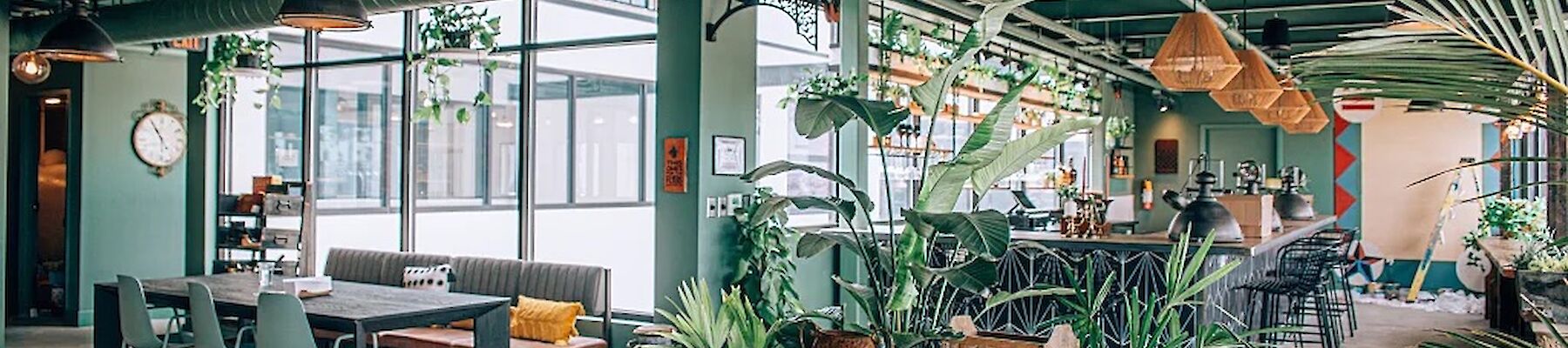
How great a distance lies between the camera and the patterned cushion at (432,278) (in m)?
7.98

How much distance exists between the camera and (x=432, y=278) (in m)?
7.99

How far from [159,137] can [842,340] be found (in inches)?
328

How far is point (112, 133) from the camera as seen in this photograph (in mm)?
10203

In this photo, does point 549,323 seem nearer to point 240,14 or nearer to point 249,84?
point 240,14

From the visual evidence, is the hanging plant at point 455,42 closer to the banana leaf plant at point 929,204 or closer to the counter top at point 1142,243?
the counter top at point 1142,243

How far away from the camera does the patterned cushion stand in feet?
26.2

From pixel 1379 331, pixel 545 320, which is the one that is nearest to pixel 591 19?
pixel 545 320

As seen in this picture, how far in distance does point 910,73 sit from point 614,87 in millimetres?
1932

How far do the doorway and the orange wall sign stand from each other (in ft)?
19.6

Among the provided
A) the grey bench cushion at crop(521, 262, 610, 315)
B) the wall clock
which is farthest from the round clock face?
the grey bench cushion at crop(521, 262, 610, 315)

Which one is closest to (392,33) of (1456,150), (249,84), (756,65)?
(249,84)

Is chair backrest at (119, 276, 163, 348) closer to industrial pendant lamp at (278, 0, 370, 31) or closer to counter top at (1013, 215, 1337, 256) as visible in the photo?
industrial pendant lamp at (278, 0, 370, 31)

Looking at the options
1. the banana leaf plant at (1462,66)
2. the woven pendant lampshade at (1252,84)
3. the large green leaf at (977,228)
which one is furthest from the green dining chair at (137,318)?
the banana leaf plant at (1462,66)

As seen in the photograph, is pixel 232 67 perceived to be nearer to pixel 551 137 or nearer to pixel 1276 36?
pixel 551 137
